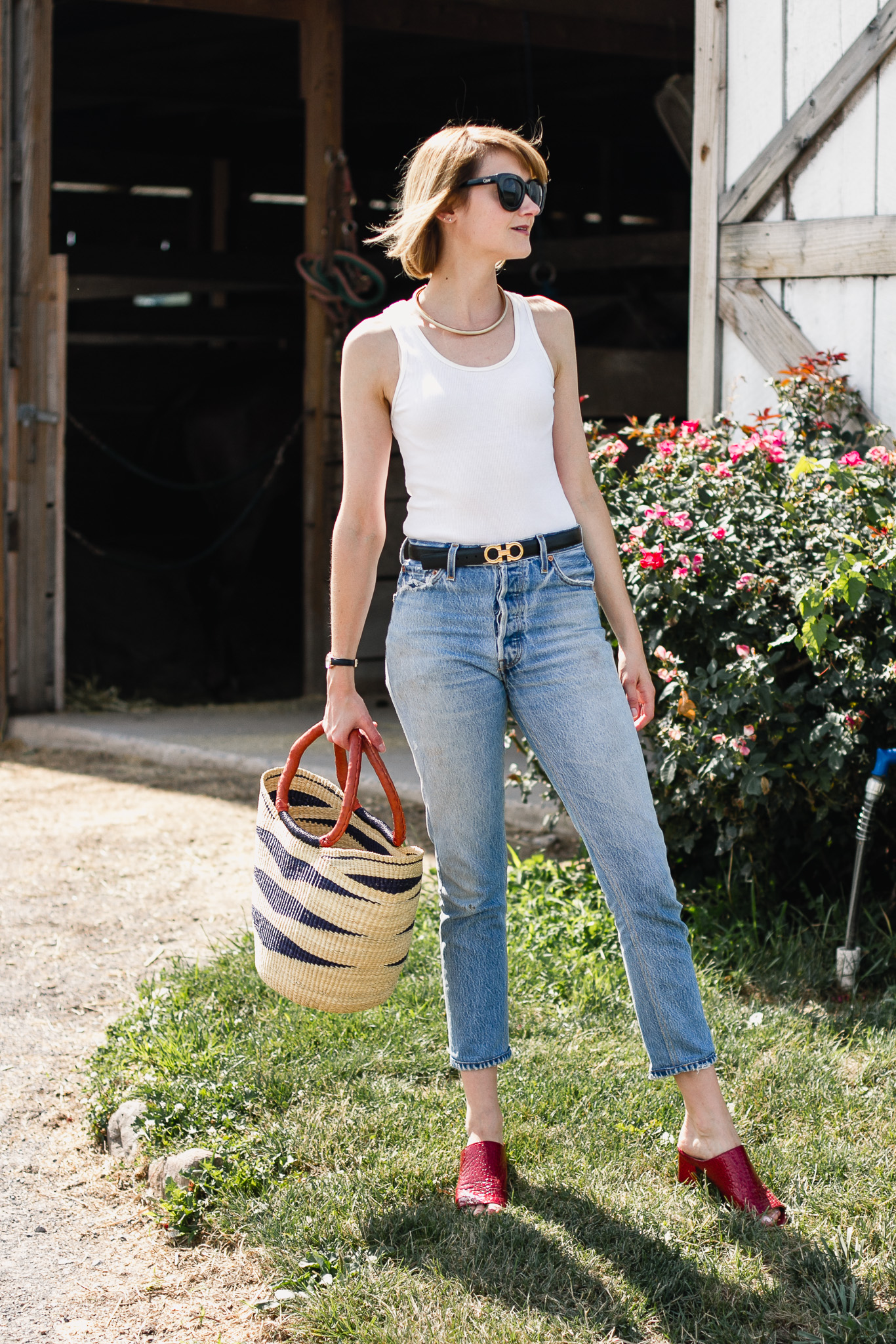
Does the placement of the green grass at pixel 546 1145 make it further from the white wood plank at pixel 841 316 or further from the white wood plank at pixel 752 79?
the white wood plank at pixel 752 79

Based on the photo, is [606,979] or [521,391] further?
[606,979]

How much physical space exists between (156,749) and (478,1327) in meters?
4.57

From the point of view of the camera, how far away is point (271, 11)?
7.30 m

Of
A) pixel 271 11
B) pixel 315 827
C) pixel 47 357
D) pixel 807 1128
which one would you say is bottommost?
pixel 807 1128

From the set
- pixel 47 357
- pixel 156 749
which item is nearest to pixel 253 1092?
pixel 156 749

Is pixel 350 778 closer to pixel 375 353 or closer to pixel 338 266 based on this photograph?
pixel 375 353

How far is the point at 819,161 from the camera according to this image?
4.20 m

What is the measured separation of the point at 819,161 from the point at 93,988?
3.05 m

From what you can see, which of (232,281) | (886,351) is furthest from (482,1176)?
(232,281)

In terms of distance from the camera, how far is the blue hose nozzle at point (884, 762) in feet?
10.7

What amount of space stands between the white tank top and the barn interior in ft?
16.7

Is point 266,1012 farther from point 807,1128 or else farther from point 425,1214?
point 807,1128

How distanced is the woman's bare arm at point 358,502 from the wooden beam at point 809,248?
204cm

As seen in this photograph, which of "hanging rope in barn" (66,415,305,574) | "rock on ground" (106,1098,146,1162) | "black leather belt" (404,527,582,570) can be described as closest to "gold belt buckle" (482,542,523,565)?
"black leather belt" (404,527,582,570)
